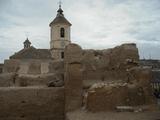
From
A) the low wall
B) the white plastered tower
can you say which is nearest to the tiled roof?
the white plastered tower

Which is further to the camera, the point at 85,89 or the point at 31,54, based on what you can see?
the point at 31,54

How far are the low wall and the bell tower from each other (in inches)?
1191

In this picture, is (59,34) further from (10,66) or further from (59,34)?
(10,66)

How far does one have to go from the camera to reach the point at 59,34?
146ft

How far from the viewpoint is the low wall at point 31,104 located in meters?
13.1

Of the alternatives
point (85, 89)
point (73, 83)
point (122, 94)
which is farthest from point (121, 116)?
point (85, 89)

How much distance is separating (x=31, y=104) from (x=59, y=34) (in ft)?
104

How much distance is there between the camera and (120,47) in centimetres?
1460

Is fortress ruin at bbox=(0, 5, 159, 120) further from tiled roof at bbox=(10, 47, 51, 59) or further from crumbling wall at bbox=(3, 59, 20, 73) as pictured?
tiled roof at bbox=(10, 47, 51, 59)

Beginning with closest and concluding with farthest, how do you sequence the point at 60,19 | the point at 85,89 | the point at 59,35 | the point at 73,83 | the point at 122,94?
the point at 122,94 < the point at 73,83 < the point at 85,89 < the point at 59,35 < the point at 60,19

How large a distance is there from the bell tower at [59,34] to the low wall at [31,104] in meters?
30.2

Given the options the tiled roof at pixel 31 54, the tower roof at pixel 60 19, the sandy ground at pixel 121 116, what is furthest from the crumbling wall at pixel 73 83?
the tower roof at pixel 60 19

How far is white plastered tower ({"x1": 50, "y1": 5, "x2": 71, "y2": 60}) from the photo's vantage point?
1734 inches

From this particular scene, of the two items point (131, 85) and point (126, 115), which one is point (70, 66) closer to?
point (131, 85)
